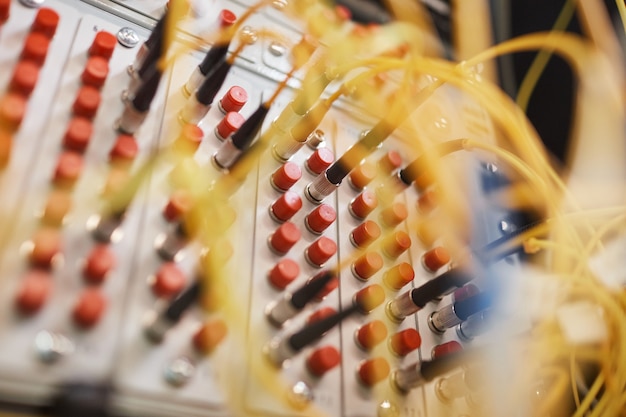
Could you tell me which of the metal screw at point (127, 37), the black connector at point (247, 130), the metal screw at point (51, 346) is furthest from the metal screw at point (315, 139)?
the metal screw at point (51, 346)

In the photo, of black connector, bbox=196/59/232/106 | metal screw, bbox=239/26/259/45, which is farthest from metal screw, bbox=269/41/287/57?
black connector, bbox=196/59/232/106

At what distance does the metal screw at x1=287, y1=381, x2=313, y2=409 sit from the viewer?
520mm

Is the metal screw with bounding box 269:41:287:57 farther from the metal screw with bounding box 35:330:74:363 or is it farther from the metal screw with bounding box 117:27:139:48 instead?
the metal screw with bounding box 35:330:74:363

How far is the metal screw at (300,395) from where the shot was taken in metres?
0.52

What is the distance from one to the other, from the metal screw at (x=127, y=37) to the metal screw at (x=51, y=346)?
314 millimetres

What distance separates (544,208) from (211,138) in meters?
0.44

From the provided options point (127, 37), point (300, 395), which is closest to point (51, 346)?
point (300, 395)

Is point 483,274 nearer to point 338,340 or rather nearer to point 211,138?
point 338,340

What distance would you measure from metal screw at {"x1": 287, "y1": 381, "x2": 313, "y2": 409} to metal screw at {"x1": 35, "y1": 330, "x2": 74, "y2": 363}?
0.19 m

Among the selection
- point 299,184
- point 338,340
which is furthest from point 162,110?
point 338,340

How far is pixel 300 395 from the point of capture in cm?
53

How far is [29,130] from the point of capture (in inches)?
20.3

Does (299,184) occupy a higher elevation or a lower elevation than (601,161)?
lower

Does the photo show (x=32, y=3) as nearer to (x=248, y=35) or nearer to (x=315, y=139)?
(x=248, y=35)
